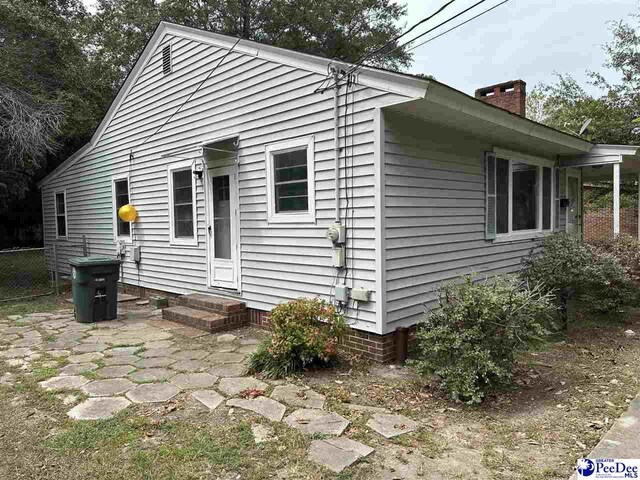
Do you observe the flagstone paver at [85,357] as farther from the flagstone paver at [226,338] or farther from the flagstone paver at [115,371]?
the flagstone paver at [226,338]

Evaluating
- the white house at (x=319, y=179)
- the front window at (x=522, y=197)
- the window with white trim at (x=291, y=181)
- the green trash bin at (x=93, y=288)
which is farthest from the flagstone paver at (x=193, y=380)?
the front window at (x=522, y=197)

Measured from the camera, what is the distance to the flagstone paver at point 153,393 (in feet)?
12.0

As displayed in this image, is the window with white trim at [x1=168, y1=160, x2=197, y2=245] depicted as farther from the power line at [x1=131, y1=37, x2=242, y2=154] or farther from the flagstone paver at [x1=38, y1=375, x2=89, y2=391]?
the flagstone paver at [x1=38, y1=375, x2=89, y2=391]

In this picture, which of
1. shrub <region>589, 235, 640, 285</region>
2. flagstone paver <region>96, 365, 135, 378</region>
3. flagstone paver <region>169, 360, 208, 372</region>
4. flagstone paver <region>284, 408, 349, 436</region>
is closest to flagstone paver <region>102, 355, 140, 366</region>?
flagstone paver <region>96, 365, 135, 378</region>

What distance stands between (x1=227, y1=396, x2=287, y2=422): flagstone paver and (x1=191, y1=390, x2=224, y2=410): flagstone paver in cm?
10

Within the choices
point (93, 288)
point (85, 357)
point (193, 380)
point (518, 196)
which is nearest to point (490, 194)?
point (518, 196)

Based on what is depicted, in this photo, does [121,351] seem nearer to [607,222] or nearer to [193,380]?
[193,380]

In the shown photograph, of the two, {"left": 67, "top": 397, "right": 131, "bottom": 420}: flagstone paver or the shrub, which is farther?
the shrub

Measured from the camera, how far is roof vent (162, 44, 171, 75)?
24.7 ft

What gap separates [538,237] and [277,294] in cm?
492

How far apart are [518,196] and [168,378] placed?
5949 millimetres

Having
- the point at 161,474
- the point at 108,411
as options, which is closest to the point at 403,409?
the point at 161,474

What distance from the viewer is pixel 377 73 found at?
434 centimetres

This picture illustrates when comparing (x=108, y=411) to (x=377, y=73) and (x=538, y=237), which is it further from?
(x=538, y=237)
